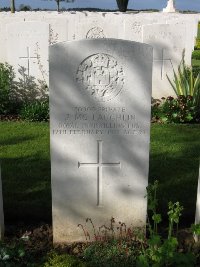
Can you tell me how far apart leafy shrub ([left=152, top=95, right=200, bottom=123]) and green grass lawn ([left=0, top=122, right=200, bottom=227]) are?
28 cm

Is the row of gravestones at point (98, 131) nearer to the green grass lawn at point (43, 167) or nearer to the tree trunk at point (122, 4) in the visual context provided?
the green grass lawn at point (43, 167)

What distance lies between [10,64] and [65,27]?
2062 mm

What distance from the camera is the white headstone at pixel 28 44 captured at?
24.8 ft

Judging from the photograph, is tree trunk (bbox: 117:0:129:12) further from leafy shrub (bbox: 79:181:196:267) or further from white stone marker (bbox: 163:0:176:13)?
leafy shrub (bbox: 79:181:196:267)

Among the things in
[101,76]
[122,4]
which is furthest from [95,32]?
[122,4]

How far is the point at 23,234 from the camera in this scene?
363 cm

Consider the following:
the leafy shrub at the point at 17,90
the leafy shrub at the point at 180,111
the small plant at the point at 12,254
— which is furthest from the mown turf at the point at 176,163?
the leafy shrub at the point at 17,90

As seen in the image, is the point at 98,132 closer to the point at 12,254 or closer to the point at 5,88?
the point at 12,254

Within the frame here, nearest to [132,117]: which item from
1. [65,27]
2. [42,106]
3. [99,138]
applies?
[99,138]

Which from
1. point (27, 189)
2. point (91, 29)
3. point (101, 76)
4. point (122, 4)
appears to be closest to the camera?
point (101, 76)

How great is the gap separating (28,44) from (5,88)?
36.8 inches

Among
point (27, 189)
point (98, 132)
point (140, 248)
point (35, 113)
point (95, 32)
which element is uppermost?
point (95, 32)

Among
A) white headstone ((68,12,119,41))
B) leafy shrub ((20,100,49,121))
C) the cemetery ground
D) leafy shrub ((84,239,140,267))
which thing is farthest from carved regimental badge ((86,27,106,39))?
leafy shrub ((84,239,140,267))

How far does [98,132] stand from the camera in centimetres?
329
